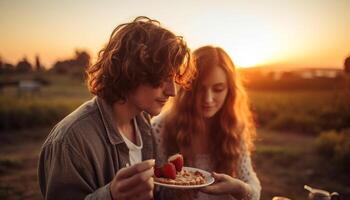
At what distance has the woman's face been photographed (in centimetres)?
287

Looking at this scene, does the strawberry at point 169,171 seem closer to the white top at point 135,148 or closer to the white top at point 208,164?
the white top at point 135,148

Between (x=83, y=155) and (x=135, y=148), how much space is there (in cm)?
44

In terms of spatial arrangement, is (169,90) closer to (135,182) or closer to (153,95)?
(153,95)

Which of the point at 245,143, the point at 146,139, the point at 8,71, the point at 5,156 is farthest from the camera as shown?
the point at 5,156

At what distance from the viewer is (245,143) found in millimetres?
3193

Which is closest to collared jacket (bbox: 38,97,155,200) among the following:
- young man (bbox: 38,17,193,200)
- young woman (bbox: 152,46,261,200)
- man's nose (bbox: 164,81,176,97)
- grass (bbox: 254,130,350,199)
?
young man (bbox: 38,17,193,200)

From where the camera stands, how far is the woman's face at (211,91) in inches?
113

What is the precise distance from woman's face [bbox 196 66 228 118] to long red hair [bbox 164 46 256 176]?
0.04m

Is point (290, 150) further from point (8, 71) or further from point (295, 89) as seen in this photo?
point (8, 71)

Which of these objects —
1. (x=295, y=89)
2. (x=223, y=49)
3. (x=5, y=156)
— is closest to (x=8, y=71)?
(x=5, y=156)

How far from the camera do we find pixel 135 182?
4.73ft

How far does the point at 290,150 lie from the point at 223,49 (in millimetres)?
5188

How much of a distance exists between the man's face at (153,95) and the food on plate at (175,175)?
0.31 meters

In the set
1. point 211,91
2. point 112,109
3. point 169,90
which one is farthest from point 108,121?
point 211,91
